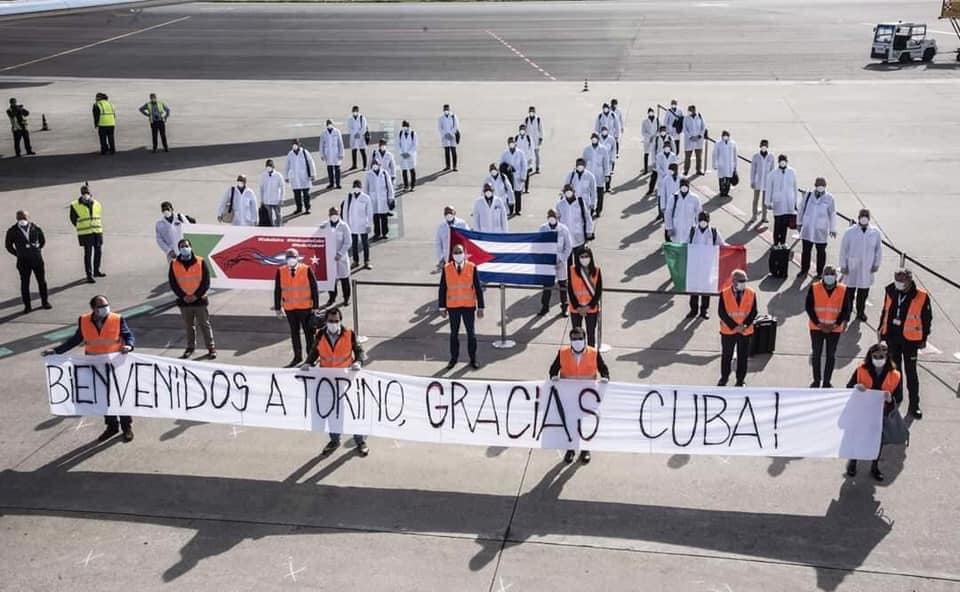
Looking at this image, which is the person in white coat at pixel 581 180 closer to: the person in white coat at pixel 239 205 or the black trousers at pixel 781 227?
the black trousers at pixel 781 227

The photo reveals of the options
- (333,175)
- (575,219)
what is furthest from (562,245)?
(333,175)

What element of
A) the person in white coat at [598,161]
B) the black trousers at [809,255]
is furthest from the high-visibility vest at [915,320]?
the person in white coat at [598,161]

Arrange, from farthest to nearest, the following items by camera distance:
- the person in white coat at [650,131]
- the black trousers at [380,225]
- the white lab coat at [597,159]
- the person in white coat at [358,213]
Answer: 1. the person in white coat at [650,131]
2. the white lab coat at [597,159]
3. the black trousers at [380,225]
4. the person in white coat at [358,213]

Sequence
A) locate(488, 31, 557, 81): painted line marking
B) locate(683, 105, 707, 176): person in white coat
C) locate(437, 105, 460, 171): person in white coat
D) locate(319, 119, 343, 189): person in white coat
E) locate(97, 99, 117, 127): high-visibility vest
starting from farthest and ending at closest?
locate(488, 31, 557, 81): painted line marking → locate(97, 99, 117, 127): high-visibility vest → locate(437, 105, 460, 171): person in white coat → locate(683, 105, 707, 176): person in white coat → locate(319, 119, 343, 189): person in white coat

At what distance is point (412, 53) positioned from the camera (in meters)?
50.9

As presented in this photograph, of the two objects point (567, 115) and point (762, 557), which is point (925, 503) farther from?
point (567, 115)

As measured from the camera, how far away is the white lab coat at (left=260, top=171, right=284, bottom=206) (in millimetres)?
21109

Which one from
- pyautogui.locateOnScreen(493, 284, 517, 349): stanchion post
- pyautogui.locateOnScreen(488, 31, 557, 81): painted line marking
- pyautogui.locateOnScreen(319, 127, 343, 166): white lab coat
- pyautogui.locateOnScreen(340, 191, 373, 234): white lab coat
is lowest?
pyautogui.locateOnScreen(493, 284, 517, 349): stanchion post

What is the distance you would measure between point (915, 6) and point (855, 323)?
53.8m

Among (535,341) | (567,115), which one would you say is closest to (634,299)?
(535,341)

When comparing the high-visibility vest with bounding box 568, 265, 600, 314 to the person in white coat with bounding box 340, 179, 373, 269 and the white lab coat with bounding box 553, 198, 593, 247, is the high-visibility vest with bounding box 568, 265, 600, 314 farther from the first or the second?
the person in white coat with bounding box 340, 179, 373, 269

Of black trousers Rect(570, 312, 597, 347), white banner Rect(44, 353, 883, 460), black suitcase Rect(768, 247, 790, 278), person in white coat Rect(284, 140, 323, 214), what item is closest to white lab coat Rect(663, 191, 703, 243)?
black suitcase Rect(768, 247, 790, 278)

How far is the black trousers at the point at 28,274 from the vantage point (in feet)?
58.3

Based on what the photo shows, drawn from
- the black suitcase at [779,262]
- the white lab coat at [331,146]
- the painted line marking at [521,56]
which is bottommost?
the black suitcase at [779,262]
